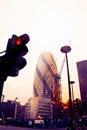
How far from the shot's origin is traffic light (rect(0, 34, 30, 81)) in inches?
157

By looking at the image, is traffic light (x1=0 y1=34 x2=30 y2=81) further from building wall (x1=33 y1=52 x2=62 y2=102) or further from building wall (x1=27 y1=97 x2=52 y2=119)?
building wall (x1=33 y1=52 x2=62 y2=102)

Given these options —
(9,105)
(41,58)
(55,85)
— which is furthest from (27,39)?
(41,58)

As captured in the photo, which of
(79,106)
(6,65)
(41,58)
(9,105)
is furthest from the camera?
(41,58)

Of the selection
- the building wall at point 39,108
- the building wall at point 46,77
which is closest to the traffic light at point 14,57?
the building wall at point 39,108

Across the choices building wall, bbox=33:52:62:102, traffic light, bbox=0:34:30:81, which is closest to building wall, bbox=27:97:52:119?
building wall, bbox=33:52:62:102

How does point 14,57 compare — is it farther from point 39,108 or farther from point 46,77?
point 46,77

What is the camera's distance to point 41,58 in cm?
16700

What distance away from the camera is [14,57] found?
408 cm

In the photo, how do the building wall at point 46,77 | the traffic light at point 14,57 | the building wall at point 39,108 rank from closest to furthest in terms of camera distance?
the traffic light at point 14,57 < the building wall at point 39,108 < the building wall at point 46,77

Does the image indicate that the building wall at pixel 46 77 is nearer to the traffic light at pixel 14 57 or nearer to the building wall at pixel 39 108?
the building wall at pixel 39 108

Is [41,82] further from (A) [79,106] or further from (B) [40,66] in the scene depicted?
(A) [79,106]

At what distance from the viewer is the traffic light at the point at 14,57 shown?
399cm

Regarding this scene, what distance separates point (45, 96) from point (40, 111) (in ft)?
71.1

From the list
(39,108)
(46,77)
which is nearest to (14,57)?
(39,108)
